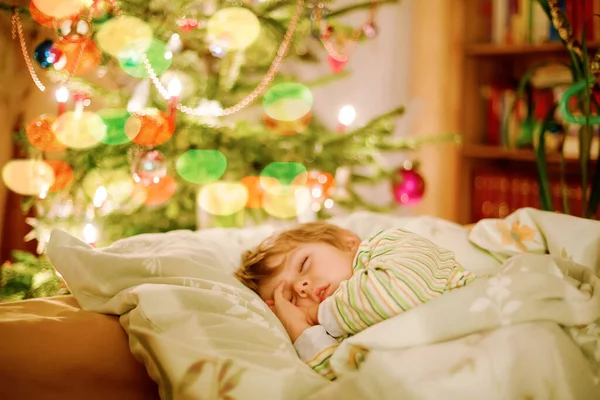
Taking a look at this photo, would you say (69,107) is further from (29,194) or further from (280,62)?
(280,62)

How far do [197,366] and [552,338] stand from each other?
0.47 m

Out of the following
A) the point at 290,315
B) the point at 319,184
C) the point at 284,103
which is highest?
the point at 284,103

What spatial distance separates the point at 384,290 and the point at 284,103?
89 cm

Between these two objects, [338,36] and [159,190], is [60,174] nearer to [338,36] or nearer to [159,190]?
[159,190]

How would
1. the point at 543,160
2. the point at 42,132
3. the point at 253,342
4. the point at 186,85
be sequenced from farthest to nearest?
the point at 186,85 → the point at 543,160 → the point at 42,132 → the point at 253,342

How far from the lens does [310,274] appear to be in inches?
39.2

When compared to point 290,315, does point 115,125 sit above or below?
above

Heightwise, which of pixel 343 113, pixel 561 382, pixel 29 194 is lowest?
pixel 561 382

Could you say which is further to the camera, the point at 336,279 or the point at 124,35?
the point at 124,35

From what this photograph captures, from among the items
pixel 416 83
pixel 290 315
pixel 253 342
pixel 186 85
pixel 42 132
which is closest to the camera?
pixel 253 342

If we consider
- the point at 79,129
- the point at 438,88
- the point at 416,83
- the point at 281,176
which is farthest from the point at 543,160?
the point at 416,83

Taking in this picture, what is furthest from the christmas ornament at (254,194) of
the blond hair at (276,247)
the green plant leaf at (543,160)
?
the green plant leaf at (543,160)

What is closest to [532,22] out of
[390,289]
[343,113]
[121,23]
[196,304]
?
[343,113]

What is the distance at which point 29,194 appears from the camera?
1.41m
